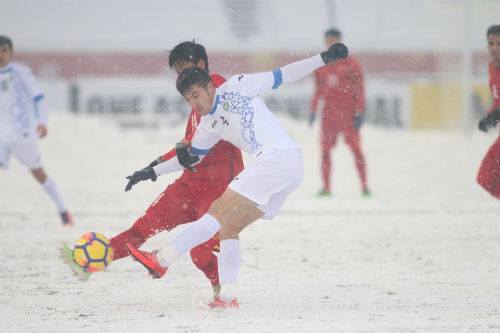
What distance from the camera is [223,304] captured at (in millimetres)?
4676

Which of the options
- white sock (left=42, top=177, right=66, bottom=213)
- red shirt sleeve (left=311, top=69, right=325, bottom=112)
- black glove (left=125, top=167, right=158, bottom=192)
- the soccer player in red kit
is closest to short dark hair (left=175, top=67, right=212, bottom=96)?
black glove (left=125, top=167, right=158, bottom=192)

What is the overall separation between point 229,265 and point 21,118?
436 cm

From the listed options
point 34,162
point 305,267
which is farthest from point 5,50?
point 305,267

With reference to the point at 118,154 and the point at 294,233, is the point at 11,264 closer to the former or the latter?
the point at 294,233

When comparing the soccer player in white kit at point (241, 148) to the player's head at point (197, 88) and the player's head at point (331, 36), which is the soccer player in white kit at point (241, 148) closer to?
the player's head at point (197, 88)

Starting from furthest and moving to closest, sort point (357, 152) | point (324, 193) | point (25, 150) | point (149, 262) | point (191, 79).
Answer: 1. point (324, 193)
2. point (357, 152)
3. point (25, 150)
4. point (191, 79)
5. point (149, 262)

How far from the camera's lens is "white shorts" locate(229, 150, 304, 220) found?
14.6 ft

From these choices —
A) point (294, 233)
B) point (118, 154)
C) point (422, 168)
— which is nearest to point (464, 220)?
point (294, 233)

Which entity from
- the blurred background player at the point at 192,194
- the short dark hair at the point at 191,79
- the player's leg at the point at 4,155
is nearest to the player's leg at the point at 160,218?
the blurred background player at the point at 192,194

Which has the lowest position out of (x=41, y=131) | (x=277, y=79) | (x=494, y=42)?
(x=41, y=131)

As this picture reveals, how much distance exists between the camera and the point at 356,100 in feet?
35.9

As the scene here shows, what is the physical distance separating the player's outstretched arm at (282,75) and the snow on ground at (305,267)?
1.15 metres

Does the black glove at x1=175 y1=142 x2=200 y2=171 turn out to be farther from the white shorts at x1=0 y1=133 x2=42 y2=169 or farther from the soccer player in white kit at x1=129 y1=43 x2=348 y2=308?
the white shorts at x1=0 y1=133 x2=42 y2=169

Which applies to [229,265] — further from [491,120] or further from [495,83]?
[495,83]
